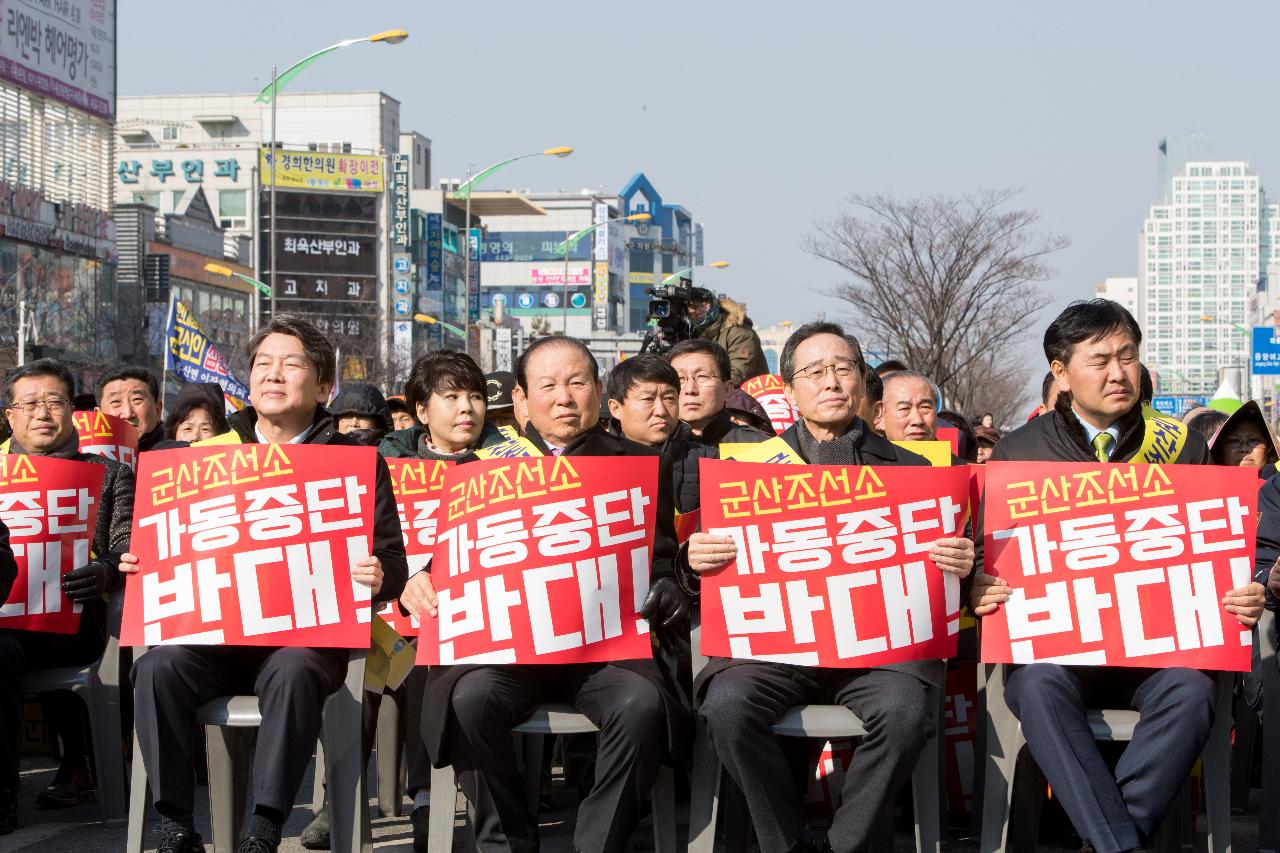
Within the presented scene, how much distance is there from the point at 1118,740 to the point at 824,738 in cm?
84

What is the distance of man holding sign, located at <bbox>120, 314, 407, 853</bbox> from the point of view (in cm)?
464

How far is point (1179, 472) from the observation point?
15.4 feet

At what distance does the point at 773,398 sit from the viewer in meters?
9.26

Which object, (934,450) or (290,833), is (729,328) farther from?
(290,833)

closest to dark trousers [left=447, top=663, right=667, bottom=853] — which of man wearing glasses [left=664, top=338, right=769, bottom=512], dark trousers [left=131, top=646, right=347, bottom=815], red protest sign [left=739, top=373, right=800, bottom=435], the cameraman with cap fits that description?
dark trousers [left=131, top=646, right=347, bottom=815]

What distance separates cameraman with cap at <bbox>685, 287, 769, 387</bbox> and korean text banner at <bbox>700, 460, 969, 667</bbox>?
15.9 ft

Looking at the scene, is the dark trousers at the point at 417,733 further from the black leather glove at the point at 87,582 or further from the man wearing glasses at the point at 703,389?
the man wearing glasses at the point at 703,389

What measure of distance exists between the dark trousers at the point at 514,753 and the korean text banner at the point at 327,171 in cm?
7410

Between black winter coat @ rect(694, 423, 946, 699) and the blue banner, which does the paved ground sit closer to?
black winter coat @ rect(694, 423, 946, 699)

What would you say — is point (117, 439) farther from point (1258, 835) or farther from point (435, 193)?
point (435, 193)

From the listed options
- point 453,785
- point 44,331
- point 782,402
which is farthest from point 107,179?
point 453,785

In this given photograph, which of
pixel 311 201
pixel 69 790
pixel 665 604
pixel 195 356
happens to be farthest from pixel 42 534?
pixel 311 201

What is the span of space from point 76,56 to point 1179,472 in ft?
148

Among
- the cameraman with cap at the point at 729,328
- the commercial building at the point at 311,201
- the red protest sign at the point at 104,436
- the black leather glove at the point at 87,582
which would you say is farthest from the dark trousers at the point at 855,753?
the commercial building at the point at 311,201
